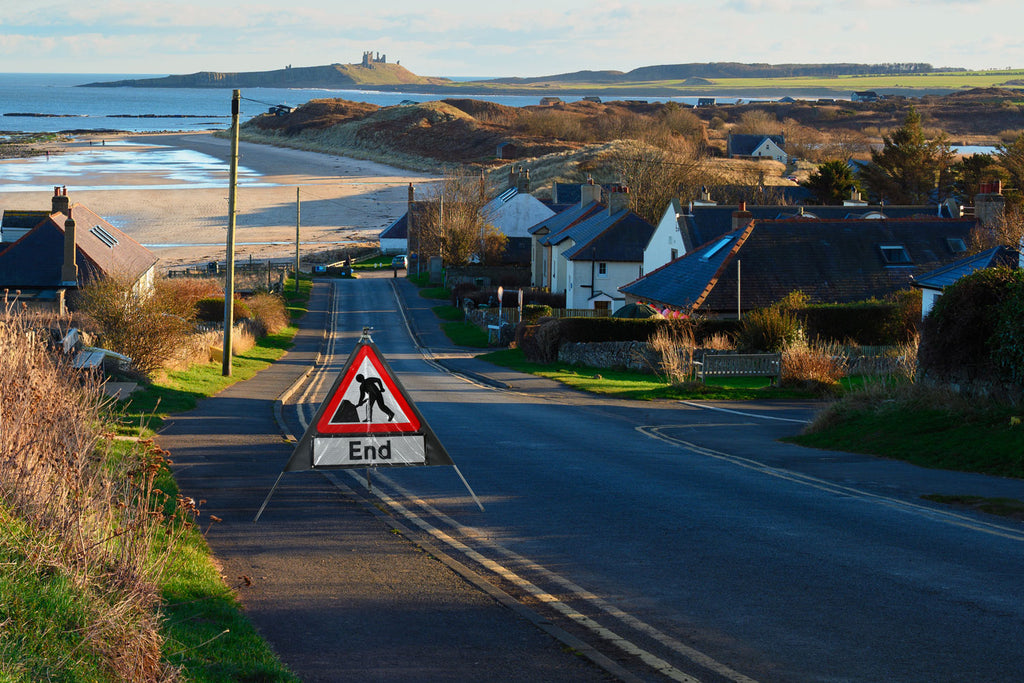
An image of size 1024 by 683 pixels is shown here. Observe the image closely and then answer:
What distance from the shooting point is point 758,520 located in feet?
38.3

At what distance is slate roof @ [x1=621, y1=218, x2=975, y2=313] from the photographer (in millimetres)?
39844

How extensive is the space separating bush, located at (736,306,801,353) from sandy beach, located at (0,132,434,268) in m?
46.6

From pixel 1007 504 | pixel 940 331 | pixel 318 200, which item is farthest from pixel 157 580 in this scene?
pixel 318 200

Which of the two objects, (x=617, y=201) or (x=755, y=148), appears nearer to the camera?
(x=617, y=201)

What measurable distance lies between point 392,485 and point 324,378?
70.2ft

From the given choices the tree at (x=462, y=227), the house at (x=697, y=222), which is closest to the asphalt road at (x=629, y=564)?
the house at (x=697, y=222)

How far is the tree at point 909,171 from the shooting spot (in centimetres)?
8438

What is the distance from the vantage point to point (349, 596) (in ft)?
27.6

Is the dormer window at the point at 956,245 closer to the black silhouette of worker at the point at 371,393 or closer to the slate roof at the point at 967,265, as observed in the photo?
the slate roof at the point at 967,265

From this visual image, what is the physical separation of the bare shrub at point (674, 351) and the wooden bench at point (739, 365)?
Answer: 23.6 inches

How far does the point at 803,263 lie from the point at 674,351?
35.3 ft

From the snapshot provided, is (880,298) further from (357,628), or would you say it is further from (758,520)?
(357,628)

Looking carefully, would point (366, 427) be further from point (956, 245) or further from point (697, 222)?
point (697, 222)

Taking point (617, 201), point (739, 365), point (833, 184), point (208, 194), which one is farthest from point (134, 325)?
point (208, 194)
